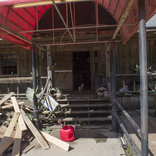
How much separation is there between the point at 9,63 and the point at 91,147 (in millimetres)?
7778

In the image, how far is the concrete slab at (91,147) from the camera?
12.1 feet

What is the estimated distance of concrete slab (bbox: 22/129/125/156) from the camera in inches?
145

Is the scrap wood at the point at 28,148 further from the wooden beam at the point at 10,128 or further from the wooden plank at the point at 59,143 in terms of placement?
the wooden beam at the point at 10,128

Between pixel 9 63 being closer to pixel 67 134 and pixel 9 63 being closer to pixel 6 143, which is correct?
pixel 6 143

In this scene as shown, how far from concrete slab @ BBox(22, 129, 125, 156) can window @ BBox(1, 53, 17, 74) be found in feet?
21.0

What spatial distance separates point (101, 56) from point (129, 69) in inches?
70.1

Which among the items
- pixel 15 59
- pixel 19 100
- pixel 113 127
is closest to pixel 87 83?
pixel 15 59

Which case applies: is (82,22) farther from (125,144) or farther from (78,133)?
(125,144)

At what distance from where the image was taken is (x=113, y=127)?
→ 482cm

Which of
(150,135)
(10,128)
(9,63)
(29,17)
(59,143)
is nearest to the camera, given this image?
(150,135)

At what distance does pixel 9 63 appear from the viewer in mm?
9406

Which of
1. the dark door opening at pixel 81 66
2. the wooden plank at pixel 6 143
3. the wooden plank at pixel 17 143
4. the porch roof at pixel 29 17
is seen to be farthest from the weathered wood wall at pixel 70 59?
the wooden plank at pixel 6 143

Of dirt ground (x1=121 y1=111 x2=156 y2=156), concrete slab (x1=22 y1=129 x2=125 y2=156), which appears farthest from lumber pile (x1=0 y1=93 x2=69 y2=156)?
dirt ground (x1=121 y1=111 x2=156 y2=156)

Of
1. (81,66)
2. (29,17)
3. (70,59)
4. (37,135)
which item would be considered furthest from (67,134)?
(81,66)
